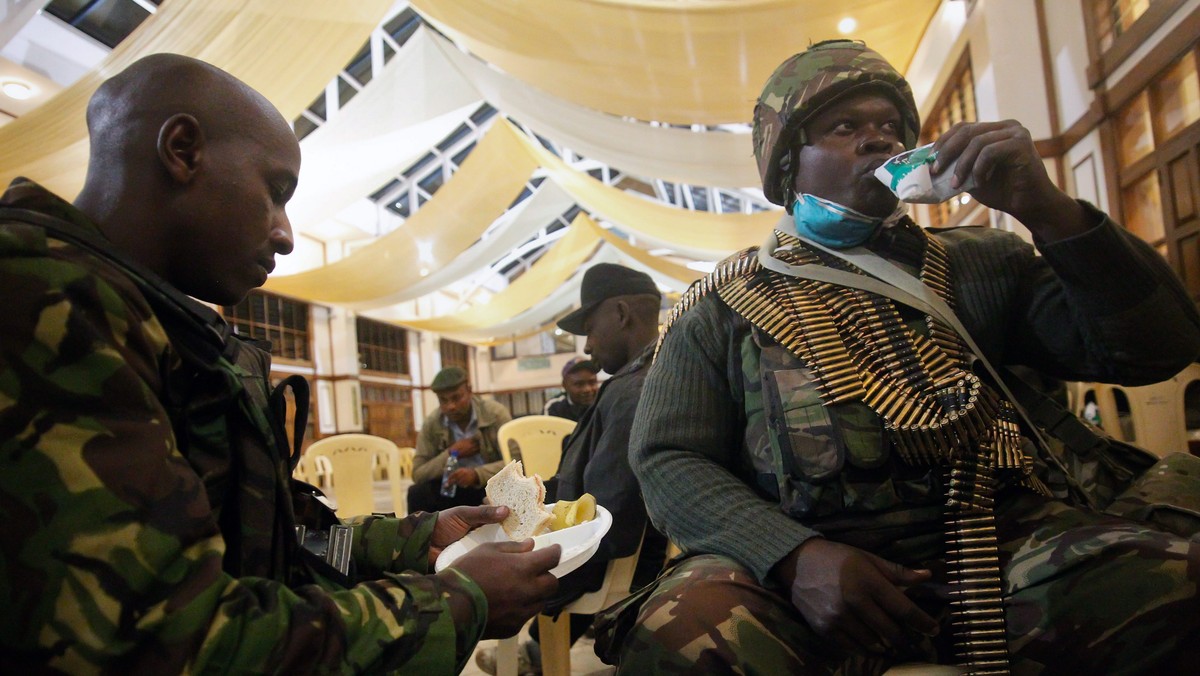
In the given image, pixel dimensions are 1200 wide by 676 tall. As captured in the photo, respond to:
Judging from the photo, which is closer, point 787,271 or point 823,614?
point 823,614

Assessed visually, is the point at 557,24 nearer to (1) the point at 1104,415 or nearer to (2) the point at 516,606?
(1) the point at 1104,415

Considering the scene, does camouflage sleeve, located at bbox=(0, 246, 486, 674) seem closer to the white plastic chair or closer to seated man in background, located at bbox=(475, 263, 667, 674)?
seated man in background, located at bbox=(475, 263, 667, 674)

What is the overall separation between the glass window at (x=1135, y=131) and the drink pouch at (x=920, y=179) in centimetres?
333

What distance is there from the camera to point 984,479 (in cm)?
132

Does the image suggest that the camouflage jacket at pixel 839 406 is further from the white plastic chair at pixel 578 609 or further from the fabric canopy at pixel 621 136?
the fabric canopy at pixel 621 136

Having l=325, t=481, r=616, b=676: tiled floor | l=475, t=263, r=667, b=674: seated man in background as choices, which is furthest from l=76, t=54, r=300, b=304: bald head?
l=325, t=481, r=616, b=676: tiled floor

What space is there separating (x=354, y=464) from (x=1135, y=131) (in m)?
5.31

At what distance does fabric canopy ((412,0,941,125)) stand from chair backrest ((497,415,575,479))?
2551 mm

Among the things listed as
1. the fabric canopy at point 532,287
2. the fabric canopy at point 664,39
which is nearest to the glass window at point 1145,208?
the fabric canopy at point 664,39

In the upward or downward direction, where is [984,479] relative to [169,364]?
downward

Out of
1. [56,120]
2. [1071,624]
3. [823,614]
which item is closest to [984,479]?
[1071,624]

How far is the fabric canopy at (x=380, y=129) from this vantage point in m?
6.98

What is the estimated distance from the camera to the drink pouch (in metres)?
1.32

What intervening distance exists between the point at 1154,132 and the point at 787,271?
3.36 meters
